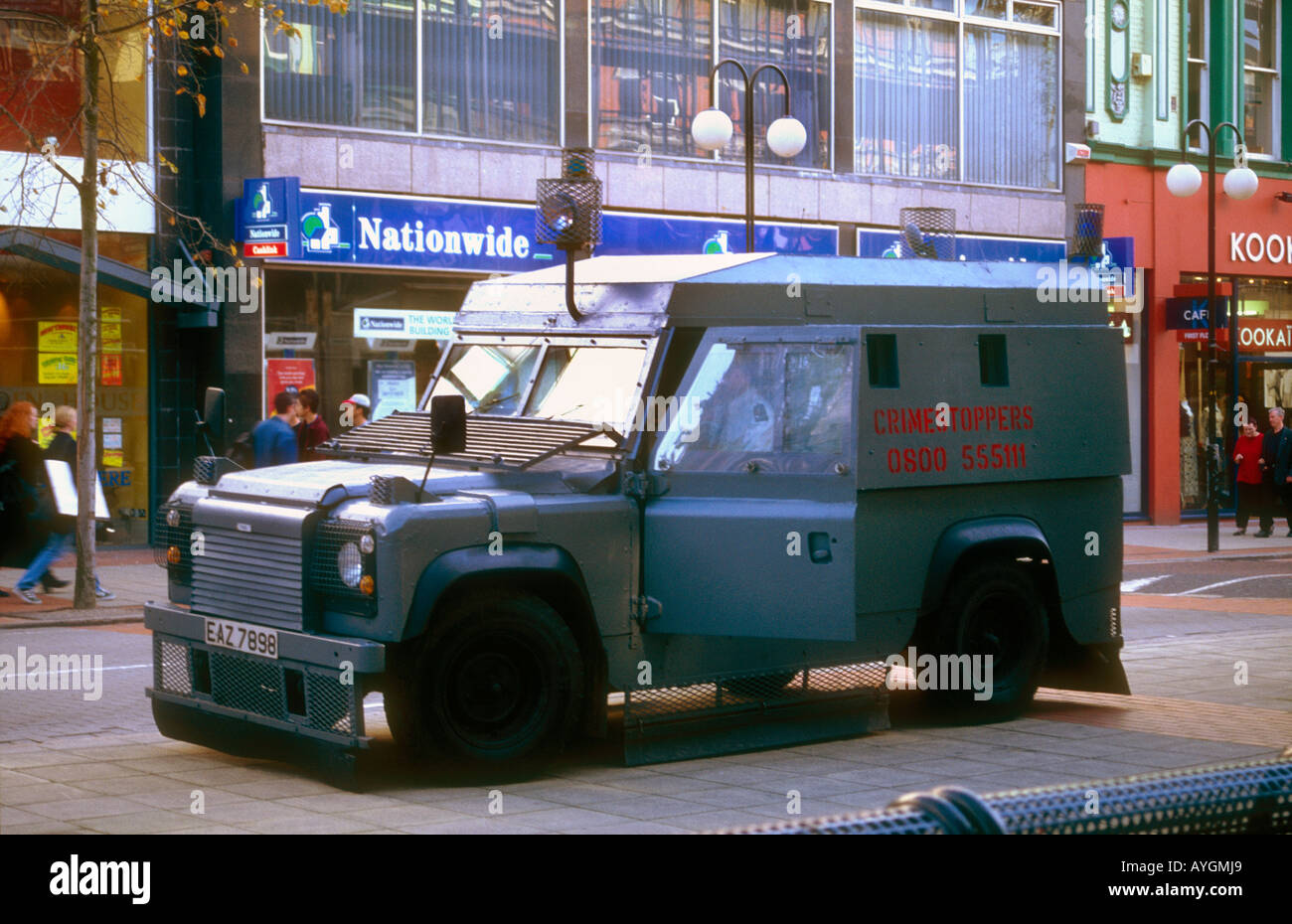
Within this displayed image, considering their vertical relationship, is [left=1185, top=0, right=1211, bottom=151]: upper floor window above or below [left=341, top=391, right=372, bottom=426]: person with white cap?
above

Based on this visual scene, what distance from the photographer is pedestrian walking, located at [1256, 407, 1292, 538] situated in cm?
2666

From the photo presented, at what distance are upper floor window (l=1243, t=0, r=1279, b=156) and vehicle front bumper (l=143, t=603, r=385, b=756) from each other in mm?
28520

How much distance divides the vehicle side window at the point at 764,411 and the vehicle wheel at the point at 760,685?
111cm

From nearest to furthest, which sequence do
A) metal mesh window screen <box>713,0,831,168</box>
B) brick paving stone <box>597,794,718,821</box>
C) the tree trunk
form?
brick paving stone <box>597,794,718,821</box>, the tree trunk, metal mesh window screen <box>713,0,831,168</box>

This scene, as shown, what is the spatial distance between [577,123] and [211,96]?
5.30m

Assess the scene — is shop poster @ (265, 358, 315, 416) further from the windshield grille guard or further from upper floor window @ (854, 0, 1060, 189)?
the windshield grille guard

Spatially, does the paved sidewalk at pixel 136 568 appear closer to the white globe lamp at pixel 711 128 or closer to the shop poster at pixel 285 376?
the shop poster at pixel 285 376

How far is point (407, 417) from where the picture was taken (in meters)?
9.74

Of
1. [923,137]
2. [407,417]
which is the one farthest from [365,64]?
[407,417]

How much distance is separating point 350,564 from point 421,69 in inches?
646

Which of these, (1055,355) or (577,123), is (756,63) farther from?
(1055,355)

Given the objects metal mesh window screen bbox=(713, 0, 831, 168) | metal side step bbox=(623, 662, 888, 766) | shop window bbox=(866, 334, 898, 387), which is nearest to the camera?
metal side step bbox=(623, 662, 888, 766)

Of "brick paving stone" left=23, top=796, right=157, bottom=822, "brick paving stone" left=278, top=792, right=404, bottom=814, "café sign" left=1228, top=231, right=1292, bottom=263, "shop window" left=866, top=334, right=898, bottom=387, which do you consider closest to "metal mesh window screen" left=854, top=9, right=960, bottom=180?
"café sign" left=1228, top=231, right=1292, bottom=263
